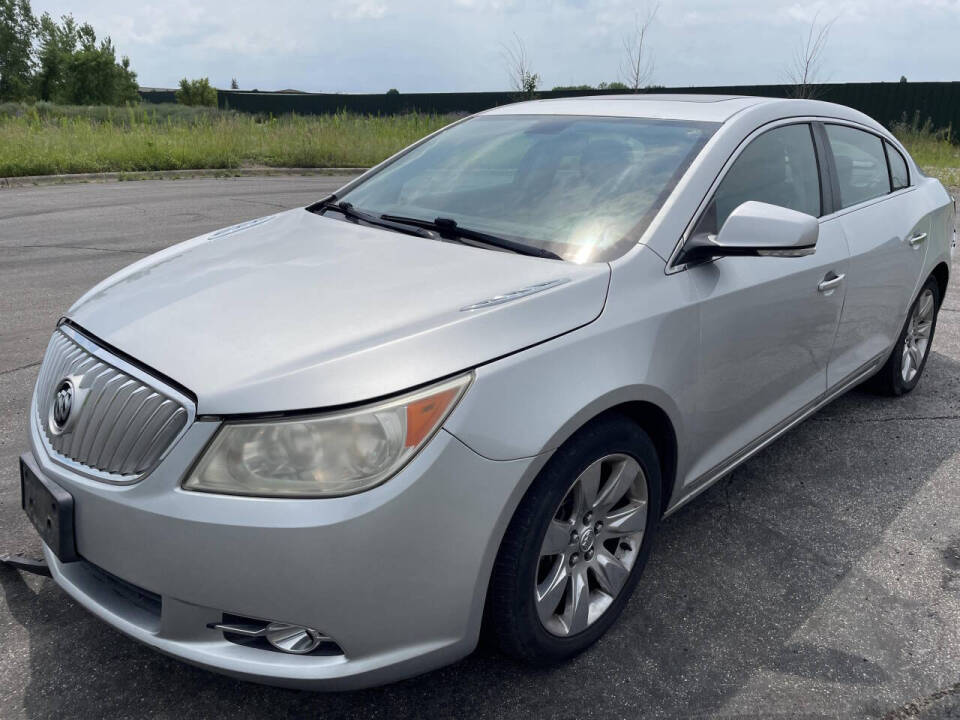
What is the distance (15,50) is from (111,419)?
75042 mm

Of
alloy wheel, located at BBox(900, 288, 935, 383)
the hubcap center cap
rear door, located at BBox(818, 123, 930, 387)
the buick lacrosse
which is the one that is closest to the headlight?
the buick lacrosse

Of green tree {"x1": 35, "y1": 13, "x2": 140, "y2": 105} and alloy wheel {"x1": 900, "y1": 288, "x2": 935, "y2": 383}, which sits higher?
green tree {"x1": 35, "y1": 13, "x2": 140, "y2": 105}

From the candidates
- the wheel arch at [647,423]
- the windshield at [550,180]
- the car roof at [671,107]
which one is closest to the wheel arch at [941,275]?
the car roof at [671,107]

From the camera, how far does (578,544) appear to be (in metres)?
2.38

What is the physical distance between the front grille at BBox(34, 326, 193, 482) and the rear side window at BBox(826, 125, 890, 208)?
298 centimetres

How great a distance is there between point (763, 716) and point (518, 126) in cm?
240

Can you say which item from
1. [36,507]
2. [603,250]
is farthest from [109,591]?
[603,250]

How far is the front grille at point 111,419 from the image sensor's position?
1.95 meters

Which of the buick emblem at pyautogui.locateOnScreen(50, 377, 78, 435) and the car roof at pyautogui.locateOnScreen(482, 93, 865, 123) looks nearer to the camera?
the buick emblem at pyautogui.locateOnScreen(50, 377, 78, 435)

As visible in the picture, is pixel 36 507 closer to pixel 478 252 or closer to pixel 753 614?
pixel 478 252

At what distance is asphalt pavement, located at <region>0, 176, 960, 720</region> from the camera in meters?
2.29

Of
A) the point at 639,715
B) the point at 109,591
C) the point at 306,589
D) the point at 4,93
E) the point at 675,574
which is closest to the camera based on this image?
the point at 306,589

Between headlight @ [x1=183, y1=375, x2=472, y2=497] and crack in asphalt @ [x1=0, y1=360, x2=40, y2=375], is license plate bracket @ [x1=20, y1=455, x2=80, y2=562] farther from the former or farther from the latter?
crack in asphalt @ [x1=0, y1=360, x2=40, y2=375]

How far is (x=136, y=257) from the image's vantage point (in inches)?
309
